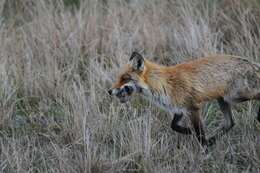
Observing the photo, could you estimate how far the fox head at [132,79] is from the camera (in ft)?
20.3

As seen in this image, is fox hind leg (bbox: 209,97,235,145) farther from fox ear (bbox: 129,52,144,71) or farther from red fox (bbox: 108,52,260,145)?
fox ear (bbox: 129,52,144,71)

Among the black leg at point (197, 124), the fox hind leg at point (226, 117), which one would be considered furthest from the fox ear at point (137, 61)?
the fox hind leg at point (226, 117)

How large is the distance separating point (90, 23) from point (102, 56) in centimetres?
89

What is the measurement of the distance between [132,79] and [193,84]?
650 mm

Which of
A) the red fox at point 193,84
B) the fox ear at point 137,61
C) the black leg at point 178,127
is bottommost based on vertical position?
the black leg at point 178,127

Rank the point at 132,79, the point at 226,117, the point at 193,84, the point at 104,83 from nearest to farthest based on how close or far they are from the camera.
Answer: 1. the point at 132,79
2. the point at 193,84
3. the point at 226,117
4. the point at 104,83

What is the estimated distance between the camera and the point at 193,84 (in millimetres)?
6359

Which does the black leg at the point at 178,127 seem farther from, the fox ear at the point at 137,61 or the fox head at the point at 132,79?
the fox ear at the point at 137,61

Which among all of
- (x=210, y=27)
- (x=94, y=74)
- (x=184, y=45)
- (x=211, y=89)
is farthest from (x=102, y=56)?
(x=211, y=89)

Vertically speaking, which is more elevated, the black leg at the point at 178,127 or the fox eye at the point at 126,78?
the fox eye at the point at 126,78

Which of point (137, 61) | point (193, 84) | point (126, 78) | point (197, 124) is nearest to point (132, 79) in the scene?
point (126, 78)

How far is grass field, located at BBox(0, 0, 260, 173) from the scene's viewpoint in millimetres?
5910

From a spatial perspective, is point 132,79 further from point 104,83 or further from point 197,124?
point 104,83

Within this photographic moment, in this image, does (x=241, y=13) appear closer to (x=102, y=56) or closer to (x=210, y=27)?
(x=210, y=27)
